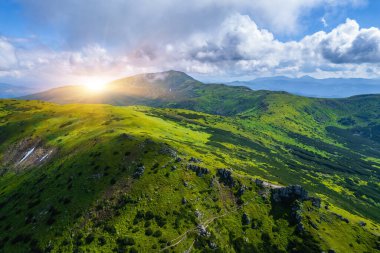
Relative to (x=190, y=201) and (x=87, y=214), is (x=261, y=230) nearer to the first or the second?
(x=190, y=201)

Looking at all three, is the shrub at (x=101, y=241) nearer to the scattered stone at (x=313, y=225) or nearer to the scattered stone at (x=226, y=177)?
the scattered stone at (x=226, y=177)

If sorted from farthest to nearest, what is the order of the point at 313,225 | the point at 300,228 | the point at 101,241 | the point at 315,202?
the point at 315,202, the point at 313,225, the point at 300,228, the point at 101,241

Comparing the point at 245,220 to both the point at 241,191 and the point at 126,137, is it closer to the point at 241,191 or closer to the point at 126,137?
the point at 241,191

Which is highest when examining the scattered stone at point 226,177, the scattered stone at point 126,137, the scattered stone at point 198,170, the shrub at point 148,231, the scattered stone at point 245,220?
the scattered stone at point 126,137

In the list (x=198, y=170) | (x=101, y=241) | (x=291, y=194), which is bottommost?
(x=101, y=241)

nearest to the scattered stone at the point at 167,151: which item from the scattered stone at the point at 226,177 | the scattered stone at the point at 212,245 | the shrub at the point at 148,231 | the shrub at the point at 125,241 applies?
the scattered stone at the point at 226,177

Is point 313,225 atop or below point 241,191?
below

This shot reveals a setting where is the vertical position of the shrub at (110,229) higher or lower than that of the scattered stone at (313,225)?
higher

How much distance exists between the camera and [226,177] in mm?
102750

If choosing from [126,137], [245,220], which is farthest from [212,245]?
[126,137]

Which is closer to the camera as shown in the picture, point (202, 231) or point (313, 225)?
point (202, 231)

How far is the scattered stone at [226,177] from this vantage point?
10114cm

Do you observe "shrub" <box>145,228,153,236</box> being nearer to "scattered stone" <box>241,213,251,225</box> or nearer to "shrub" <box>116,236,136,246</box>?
"shrub" <box>116,236,136,246</box>

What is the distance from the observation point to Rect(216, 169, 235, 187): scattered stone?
10114 centimetres
